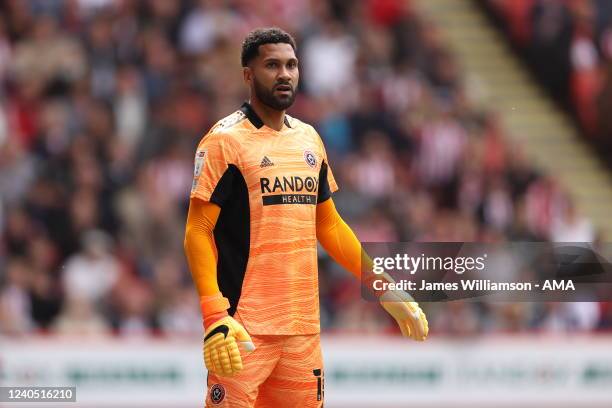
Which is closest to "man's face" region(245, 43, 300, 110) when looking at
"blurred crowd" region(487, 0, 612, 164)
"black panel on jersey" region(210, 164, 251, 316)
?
"black panel on jersey" region(210, 164, 251, 316)

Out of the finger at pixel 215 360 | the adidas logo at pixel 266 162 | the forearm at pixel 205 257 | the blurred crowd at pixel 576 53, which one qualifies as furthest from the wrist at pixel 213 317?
the blurred crowd at pixel 576 53

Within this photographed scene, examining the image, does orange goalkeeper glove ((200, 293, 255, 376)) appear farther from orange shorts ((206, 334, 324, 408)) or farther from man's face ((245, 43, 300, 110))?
man's face ((245, 43, 300, 110))

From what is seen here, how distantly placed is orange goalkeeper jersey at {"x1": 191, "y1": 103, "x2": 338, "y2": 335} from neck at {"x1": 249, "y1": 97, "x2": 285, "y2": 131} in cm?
5

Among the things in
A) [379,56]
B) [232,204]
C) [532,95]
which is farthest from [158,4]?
[232,204]

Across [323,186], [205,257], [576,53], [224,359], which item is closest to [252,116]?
[323,186]

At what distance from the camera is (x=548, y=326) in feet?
44.5

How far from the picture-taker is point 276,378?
681cm

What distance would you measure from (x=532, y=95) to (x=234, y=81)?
457cm

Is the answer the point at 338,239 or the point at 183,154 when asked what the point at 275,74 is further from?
the point at 183,154

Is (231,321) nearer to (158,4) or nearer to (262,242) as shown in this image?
(262,242)

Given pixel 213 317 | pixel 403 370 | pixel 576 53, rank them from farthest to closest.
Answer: pixel 576 53
pixel 403 370
pixel 213 317

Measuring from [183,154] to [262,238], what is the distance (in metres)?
8.12

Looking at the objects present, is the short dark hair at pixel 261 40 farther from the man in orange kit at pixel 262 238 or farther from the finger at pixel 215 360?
the finger at pixel 215 360

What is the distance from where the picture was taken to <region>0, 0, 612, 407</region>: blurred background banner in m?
13.4
